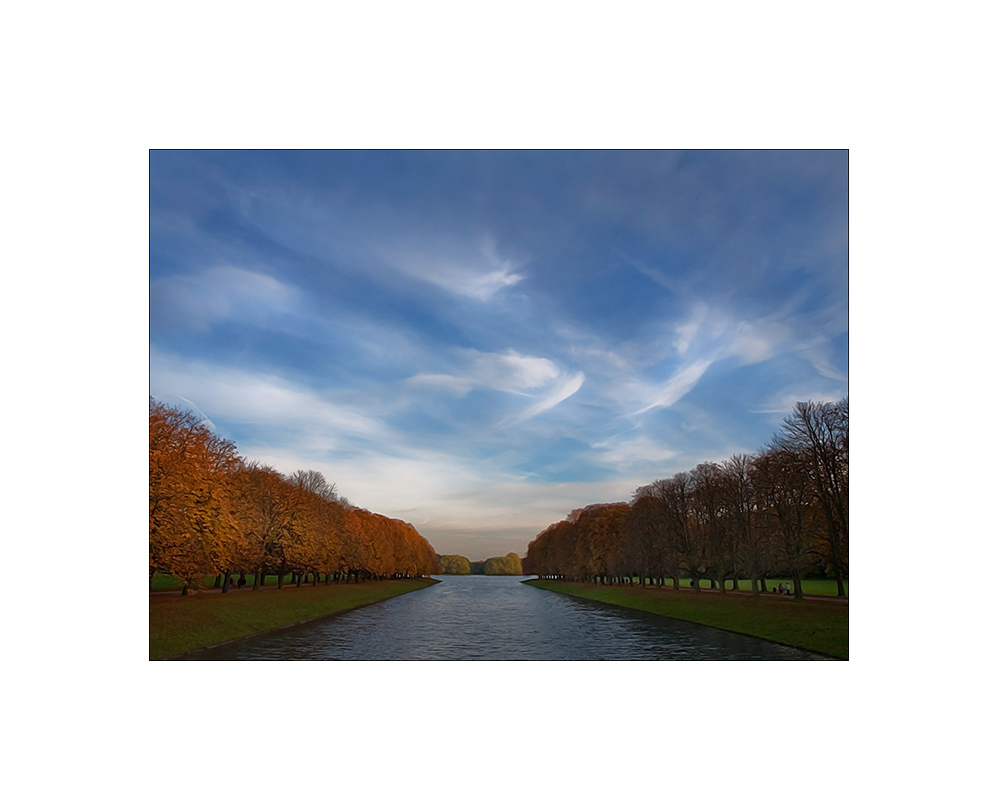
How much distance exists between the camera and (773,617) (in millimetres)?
31281

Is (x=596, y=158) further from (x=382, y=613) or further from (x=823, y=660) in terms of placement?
(x=382, y=613)

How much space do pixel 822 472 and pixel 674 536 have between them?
2726cm

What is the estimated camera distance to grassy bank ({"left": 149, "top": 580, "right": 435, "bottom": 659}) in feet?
69.7

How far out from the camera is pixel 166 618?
22812 mm

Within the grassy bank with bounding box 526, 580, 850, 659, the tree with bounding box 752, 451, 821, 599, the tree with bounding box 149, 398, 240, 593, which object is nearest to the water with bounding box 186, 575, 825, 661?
the grassy bank with bounding box 526, 580, 850, 659

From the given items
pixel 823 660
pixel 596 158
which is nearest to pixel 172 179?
pixel 596 158

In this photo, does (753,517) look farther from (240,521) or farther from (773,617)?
(240,521)

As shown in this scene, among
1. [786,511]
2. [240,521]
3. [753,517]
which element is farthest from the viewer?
[753,517]

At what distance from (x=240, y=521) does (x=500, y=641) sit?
714 inches

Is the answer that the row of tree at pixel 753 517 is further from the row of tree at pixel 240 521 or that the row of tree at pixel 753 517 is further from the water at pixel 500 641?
the row of tree at pixel 240 521

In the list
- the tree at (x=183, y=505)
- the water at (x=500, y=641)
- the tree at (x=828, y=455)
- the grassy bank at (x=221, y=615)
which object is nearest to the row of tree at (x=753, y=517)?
the tree at (x=828, y=455)

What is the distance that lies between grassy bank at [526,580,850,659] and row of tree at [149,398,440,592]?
2605cm

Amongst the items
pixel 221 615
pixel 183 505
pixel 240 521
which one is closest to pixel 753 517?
pixel 240 521

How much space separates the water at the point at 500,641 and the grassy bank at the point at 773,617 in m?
0.75
